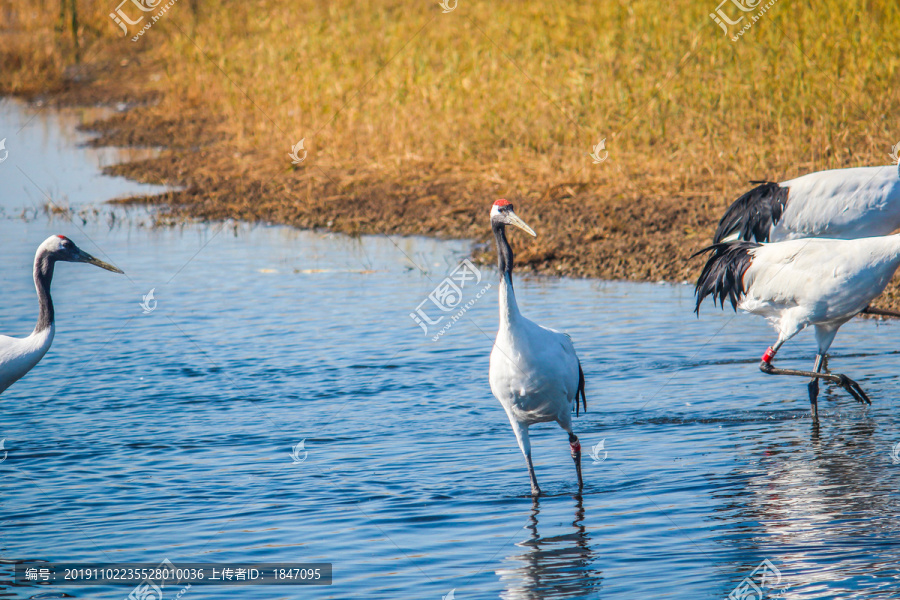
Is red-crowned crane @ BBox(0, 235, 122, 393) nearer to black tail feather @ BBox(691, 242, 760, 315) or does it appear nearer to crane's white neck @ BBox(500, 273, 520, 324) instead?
crane's white neck @ BBox(500, 273, 520, 324)

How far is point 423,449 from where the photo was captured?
658 cm

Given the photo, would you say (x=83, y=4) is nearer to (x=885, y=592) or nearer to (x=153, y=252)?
(x=153, y=252)

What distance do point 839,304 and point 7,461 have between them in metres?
5.47

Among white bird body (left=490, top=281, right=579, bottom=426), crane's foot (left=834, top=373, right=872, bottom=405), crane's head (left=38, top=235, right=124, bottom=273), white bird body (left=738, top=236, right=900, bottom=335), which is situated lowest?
crane's foot (left=834, top=373, right=872, bottom=405)

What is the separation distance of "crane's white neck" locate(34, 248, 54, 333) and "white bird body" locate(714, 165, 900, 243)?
17.7 ft

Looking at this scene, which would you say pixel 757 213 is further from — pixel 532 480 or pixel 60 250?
pixel 60 250

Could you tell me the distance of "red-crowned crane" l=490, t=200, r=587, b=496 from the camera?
5.47 metres

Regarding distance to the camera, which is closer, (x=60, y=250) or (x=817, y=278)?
(x=60, y=250)

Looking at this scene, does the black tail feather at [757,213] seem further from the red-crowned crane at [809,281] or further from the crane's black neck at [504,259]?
the crane's black neck at [504,259]

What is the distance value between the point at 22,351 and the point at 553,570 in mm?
3407

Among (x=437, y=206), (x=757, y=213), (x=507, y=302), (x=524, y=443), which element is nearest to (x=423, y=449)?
(x=524, y=443)

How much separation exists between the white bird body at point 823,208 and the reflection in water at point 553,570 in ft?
14.1

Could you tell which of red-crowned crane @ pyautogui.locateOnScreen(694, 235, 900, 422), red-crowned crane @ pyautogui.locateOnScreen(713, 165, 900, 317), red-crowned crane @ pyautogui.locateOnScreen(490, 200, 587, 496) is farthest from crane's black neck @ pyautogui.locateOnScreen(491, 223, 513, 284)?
red-crowned crane @ pyautogui.locateOnScreen(713, 165, 900, 317)

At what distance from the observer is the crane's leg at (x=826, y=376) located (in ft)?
22.8
